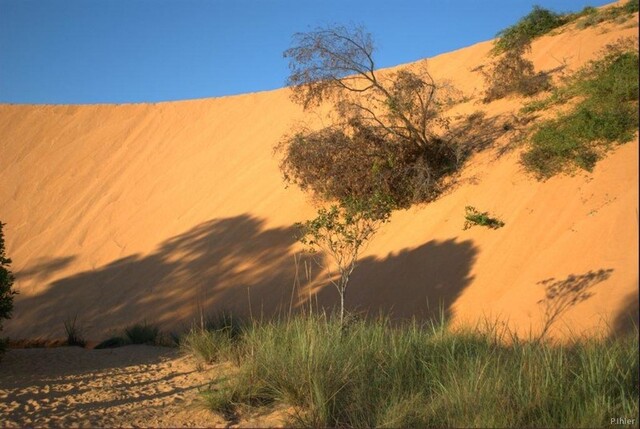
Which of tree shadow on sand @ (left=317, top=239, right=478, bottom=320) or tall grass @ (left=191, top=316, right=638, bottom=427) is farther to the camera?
tree shadow on sand @ (left=317, top=239, right=478, bottom=320)

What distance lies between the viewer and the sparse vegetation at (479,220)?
10.6 m

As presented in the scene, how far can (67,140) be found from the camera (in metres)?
25.8

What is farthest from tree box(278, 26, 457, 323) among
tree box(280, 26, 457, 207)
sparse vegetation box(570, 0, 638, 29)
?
sparse vegetation box(570, 0, 638, 29)

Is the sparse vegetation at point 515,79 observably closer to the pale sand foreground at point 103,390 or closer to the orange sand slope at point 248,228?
the orange sand slope at point 248,228

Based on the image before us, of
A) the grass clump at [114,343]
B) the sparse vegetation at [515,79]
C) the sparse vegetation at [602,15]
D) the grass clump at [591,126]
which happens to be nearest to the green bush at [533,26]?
the sparse vegetation at [602,15]

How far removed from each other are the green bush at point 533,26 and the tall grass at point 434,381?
47.4ft

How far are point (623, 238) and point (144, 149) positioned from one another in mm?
21708

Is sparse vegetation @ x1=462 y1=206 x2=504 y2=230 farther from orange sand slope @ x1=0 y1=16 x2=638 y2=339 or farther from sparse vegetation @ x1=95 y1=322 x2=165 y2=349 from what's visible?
sparse vegetation @ x1=95 y1=322 x2=165 y2=349


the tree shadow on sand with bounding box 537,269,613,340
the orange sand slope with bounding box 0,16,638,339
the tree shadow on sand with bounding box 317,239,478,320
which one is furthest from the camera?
the tree shadow on sand with bounding box 317,239,478,320

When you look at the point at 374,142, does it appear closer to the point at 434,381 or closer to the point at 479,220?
the point at 479,220

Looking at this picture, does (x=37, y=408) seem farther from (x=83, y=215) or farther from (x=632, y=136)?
(x=83, y=215)

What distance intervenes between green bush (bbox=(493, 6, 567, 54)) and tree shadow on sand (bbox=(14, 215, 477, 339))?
382 inches

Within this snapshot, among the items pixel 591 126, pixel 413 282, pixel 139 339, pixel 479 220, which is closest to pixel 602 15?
pixel 591 126

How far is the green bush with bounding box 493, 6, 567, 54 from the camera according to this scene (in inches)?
697
